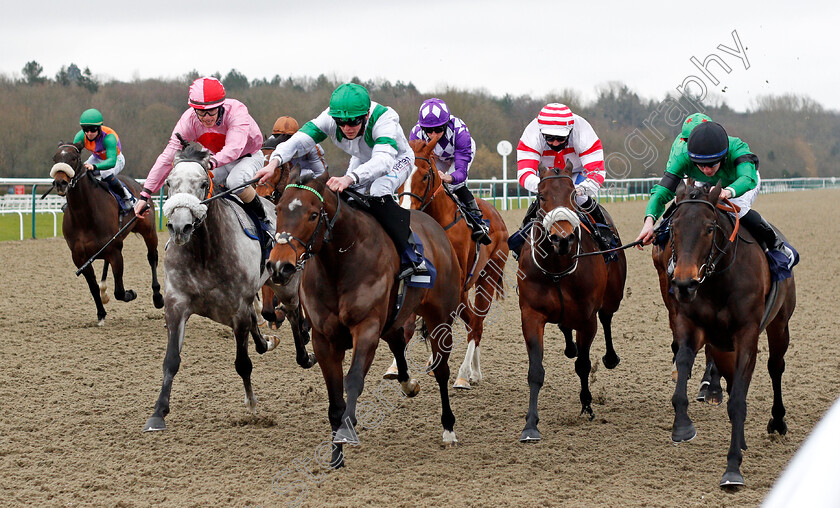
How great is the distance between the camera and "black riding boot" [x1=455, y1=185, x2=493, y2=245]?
706 centimetres

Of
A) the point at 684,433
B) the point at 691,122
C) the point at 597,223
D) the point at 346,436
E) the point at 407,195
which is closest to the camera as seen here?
the point at 346,436

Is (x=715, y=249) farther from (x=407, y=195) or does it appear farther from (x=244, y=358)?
(x=244, y=358)

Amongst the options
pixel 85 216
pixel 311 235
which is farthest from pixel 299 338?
pixel 85 216

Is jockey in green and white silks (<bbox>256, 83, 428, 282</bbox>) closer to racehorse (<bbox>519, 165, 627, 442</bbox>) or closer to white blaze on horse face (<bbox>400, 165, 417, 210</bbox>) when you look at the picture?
racehorse (<bbox>519, 165, 627, 442</bbox>)

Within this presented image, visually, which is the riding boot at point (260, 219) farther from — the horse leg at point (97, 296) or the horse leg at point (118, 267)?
the horse leg at point (97, 296)

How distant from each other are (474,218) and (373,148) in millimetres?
2080

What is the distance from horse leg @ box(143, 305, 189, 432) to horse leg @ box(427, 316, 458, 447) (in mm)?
1644

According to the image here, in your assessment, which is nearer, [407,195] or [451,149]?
[407,195]

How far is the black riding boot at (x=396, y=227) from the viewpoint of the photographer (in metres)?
A: 5.04

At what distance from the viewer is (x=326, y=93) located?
42219mm

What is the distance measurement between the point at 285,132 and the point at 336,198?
4.23 metres

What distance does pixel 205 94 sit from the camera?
6.14 metres

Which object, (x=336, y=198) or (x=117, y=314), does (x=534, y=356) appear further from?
(x=117, y=314)

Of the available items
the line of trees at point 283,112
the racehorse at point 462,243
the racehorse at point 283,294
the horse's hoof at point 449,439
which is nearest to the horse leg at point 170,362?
the racehorse at point 283,294
